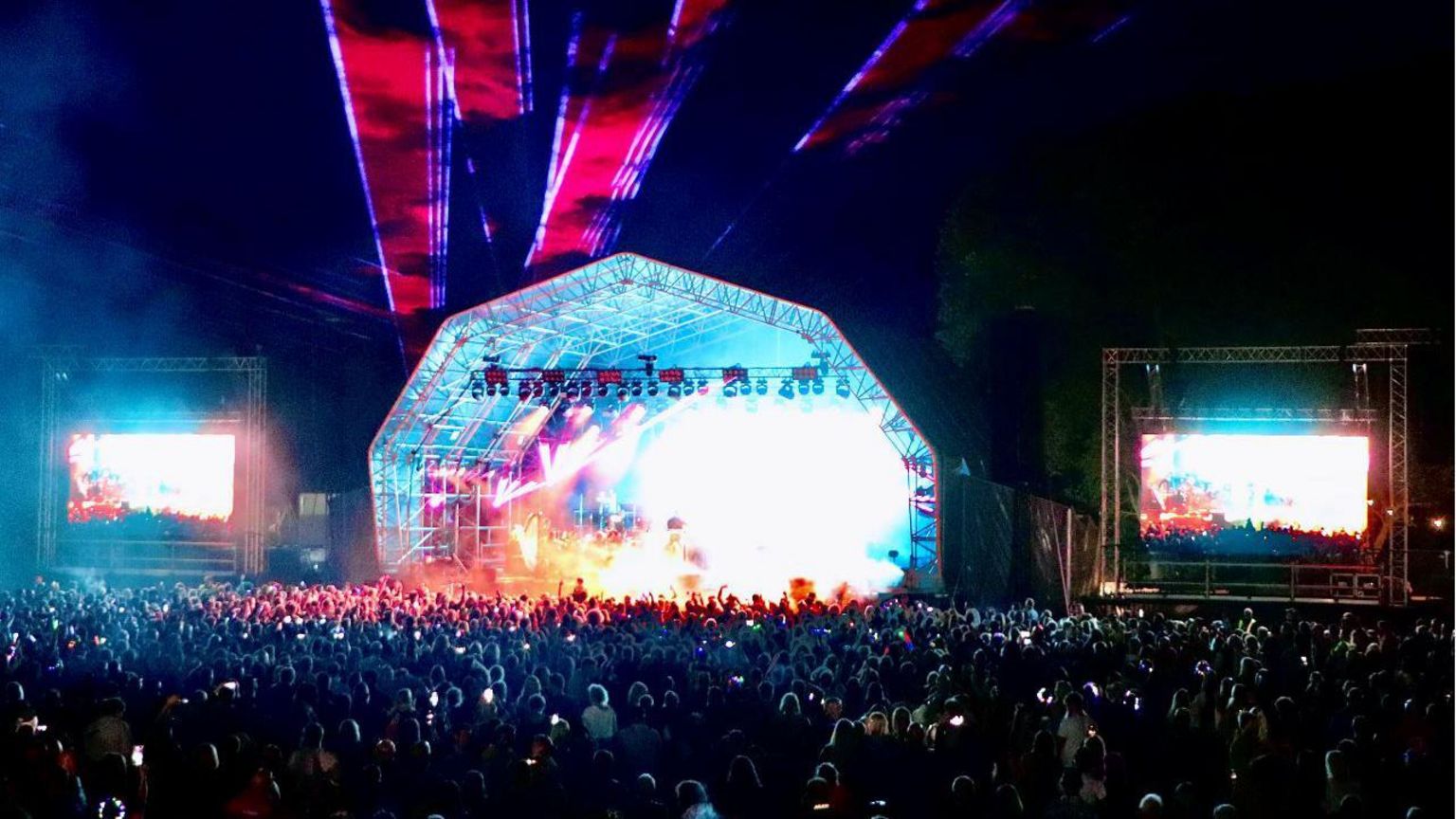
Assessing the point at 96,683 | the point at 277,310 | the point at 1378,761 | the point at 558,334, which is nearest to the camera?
the point at 1378,761

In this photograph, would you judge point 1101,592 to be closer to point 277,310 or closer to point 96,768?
point 96,768

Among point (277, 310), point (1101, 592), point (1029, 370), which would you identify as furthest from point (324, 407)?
point (1101, 592)

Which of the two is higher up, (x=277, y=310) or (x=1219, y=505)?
(x=277, y=310)

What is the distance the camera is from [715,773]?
715 cm

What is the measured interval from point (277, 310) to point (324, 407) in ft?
12.0

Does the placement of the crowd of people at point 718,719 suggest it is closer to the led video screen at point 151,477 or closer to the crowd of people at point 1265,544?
the crowd of people at point 1265,544

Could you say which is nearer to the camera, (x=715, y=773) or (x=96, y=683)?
(x=715, y=773)

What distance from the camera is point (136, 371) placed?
82.4ft

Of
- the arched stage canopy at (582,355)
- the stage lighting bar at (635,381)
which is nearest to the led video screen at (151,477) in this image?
the arched stage canopy at (582,355)

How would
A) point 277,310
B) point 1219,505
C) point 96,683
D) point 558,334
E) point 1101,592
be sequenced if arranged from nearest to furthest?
point 96,683 < point 1101,592 < point 1219,505 < point 558,334 < point 277,310

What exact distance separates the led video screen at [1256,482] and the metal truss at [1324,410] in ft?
1.63

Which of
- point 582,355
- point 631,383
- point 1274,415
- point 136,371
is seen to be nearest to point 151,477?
point 136,371

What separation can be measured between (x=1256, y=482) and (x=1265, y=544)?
0.97 m

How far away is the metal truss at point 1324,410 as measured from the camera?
18.0 meters
